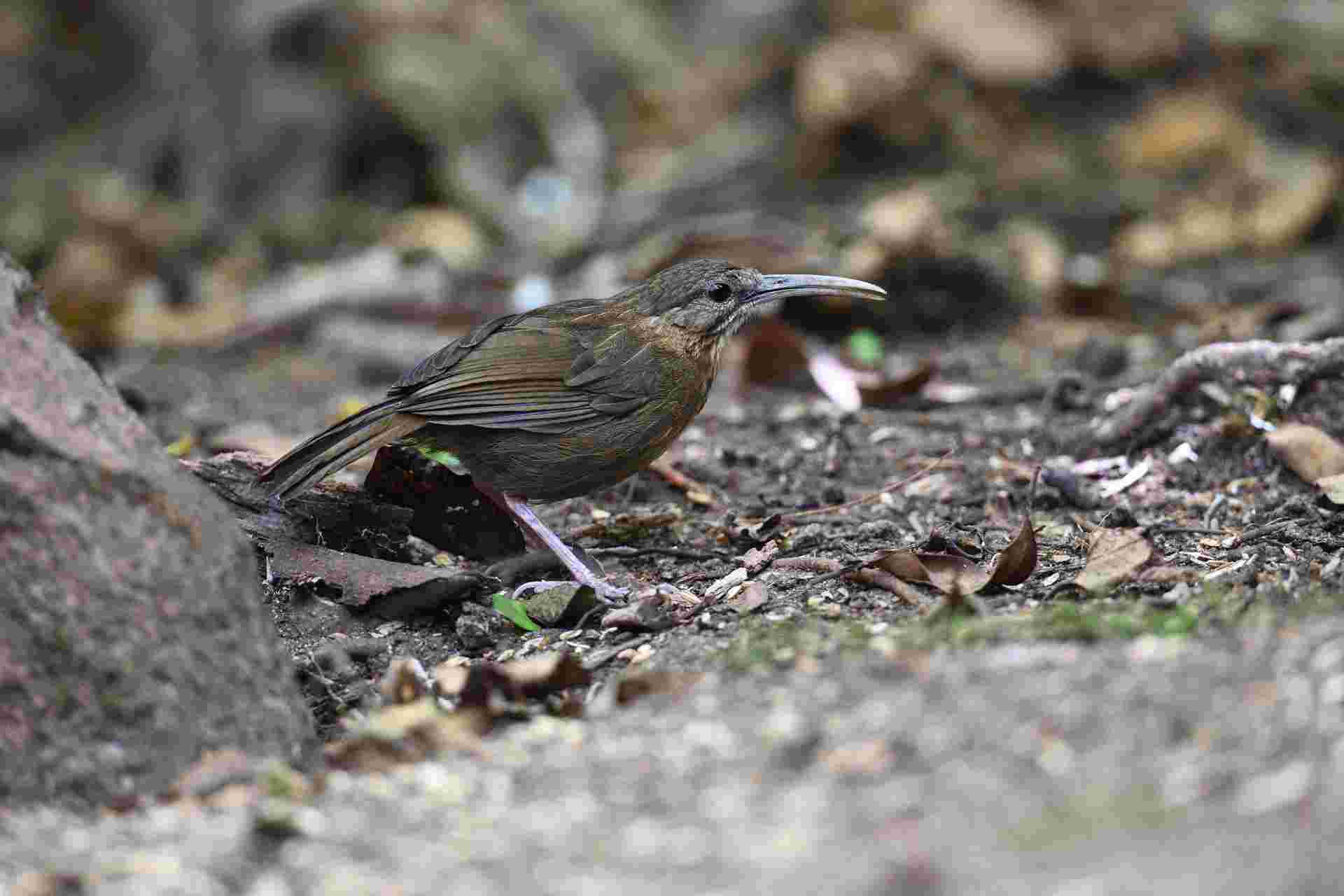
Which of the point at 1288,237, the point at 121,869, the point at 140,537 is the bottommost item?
the point at 1288,237

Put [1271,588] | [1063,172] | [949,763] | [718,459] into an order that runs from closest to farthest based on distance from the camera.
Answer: [949,763]
[1271,588]
[718,459]
[1063,172]

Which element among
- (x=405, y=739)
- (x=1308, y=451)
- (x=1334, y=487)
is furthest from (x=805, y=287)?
(x=405, y=739)

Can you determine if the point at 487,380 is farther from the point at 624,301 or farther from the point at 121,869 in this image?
the point at 121,869

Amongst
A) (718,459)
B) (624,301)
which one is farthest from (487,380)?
(718,459)

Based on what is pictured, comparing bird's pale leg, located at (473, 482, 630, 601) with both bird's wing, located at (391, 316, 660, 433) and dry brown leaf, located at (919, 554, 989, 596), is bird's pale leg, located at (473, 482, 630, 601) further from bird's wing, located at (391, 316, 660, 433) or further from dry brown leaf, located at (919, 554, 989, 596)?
dry brown leaf, located at (919, 554, 989, 596)

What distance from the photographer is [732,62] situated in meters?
12.0

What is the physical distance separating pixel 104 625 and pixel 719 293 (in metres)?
2.63

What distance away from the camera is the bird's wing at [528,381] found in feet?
16.1

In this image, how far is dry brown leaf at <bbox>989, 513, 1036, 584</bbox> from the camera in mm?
4121

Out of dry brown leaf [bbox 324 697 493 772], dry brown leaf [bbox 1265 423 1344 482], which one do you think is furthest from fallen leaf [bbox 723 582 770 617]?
dry brown leaf [bbox 1265 423 1344 482]

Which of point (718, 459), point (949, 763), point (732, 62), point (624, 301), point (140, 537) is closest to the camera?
point (949, 763)

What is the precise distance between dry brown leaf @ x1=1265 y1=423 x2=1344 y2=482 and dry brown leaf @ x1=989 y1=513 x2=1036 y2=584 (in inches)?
48.9

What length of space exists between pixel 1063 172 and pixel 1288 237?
140 centimetres

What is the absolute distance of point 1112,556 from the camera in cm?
420
